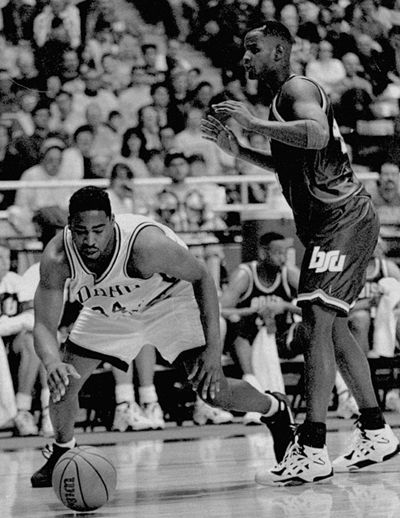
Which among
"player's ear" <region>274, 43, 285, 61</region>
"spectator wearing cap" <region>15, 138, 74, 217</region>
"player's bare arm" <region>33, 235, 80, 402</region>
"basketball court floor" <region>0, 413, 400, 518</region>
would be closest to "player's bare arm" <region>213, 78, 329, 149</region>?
"player's ear" <region>274, 43, 285, 61</region>

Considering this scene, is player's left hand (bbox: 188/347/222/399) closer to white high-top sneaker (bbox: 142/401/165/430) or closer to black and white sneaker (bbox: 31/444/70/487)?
black and white sneaker (bbox: 31/444/70/487)

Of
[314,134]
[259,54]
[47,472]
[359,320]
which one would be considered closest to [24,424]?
[359,320]

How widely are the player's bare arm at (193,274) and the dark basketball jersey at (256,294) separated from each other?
3.72m

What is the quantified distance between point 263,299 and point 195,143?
2619 mm

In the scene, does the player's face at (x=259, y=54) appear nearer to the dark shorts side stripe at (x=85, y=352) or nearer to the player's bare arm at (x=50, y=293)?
the player's bare arm at (x=50, y=293)

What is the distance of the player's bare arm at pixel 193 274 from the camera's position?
4.55 m

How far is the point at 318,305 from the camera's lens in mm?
4867

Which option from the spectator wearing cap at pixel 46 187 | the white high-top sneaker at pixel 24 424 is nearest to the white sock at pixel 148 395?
→ the white high-top sneaker at pixel 24 424

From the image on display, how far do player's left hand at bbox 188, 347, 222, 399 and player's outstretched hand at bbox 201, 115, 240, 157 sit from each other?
103cm

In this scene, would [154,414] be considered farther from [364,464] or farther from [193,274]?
[193,274]

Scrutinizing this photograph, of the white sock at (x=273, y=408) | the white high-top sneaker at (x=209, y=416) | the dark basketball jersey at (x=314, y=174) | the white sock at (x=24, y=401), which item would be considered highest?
the dark basketball jersey at (x=314, y=174)

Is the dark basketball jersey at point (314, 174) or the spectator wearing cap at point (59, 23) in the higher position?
the spectator wearing cap at point (59, 23)

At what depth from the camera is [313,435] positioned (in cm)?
477

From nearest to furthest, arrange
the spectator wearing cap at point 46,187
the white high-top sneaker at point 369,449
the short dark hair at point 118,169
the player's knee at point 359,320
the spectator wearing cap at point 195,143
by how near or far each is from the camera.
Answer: the white high-top sneaker at point 369,449 → the player's knee at point 359,320 → the short dark hair at point 118,169 → the spectator wearing cap at point 46,187 → the spectator wearing cap at point 195,143
